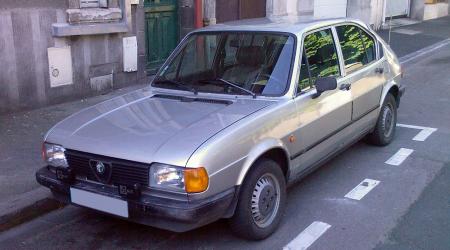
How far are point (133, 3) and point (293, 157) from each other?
5.36 m

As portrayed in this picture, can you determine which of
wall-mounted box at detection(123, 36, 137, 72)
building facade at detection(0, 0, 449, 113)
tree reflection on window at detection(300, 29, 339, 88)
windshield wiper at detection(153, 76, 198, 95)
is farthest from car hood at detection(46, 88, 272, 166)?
wall-mounted box at detection(123, 36, 137, 72)

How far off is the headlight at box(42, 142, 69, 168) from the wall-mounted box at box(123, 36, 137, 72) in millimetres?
4888

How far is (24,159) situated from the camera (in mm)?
5715

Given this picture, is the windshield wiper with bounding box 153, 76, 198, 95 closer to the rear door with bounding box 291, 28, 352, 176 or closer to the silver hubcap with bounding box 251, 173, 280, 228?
the rear door with bounding box 291, 28, 352, 176

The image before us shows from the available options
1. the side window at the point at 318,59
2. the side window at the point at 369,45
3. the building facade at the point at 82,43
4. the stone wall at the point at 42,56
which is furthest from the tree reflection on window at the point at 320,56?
the stone wall at the point at 42,56

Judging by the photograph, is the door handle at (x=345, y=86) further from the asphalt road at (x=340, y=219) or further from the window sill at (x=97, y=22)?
the window sill at (x=97, y=22)

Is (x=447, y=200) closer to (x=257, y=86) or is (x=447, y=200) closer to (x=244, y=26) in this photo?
(x=257, y=86)

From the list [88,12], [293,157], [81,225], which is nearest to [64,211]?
[81,225]

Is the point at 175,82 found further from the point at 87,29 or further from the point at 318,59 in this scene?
the point at 87,29

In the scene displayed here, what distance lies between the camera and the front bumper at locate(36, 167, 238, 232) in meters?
3.55

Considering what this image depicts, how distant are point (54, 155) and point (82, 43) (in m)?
4.37

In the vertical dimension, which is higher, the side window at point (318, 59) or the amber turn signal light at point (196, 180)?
the side window at point (318, 59)

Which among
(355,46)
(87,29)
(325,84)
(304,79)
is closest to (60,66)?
(87,29)

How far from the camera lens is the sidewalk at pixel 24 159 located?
470 cm
